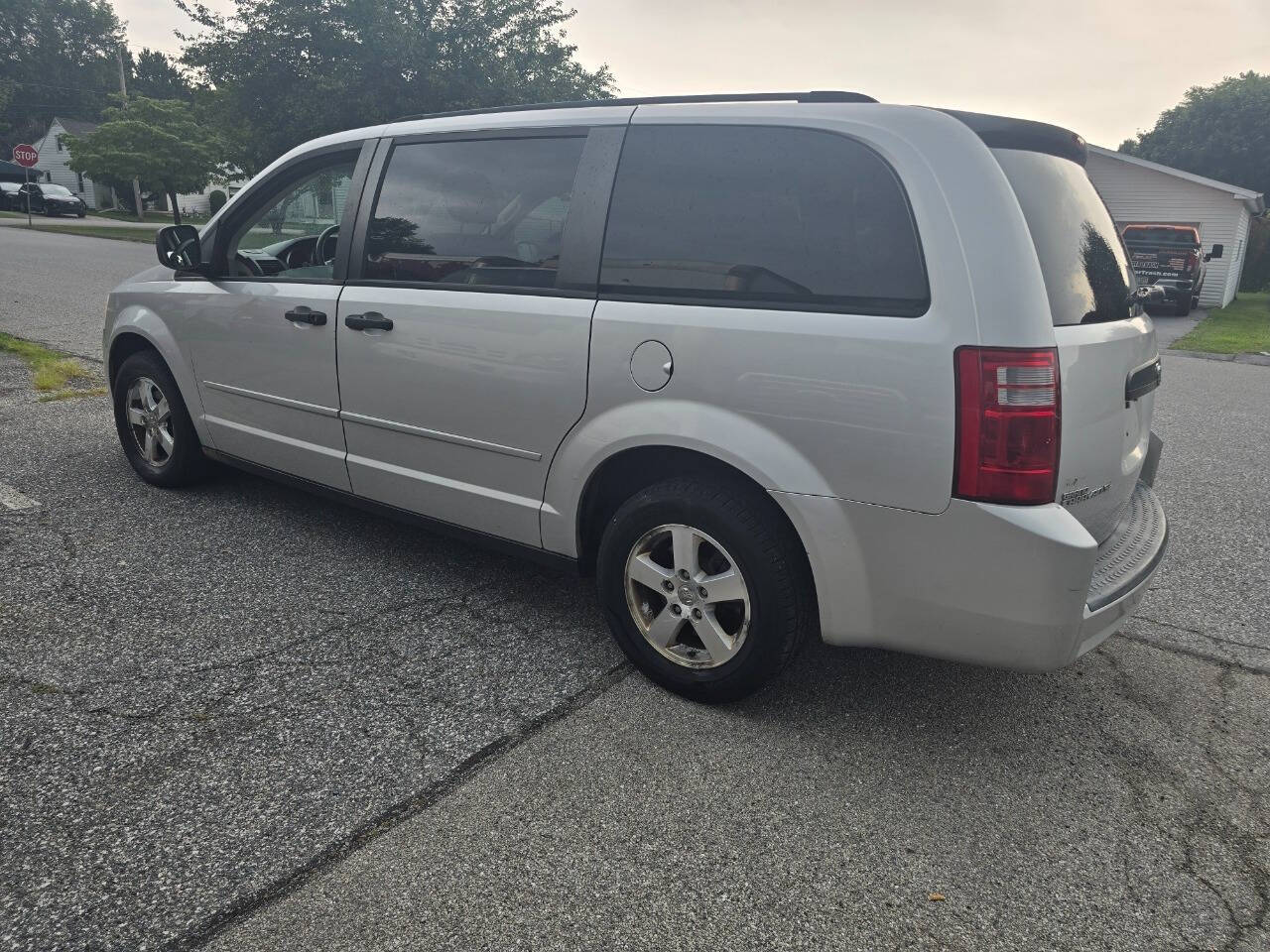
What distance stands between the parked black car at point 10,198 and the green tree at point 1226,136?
5366 centimetres

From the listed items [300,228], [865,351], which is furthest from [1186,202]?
[865,351]

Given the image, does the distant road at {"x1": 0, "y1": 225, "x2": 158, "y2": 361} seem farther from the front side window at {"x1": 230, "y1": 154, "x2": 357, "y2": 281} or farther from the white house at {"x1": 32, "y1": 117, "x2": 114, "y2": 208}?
the white house at {"x1": 32, "y1": 117, "x2": 114, "y2": 208}

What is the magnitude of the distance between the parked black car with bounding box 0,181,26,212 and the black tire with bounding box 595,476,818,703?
49.2 meters

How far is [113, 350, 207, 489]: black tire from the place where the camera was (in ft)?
15.5

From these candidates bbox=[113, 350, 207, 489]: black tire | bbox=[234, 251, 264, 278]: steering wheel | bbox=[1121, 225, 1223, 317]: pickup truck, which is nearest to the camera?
bbox=[234, 251, 264, 278]: steering wheel

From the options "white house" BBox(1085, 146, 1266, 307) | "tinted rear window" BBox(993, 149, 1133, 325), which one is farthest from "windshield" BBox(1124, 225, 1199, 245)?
"tinted rear window" BBox(993, 149, 1133, 325)

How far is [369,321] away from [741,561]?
5.84ft

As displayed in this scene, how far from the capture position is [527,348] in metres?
3.19

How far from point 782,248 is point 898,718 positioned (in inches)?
59.5

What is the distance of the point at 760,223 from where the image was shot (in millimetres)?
2777

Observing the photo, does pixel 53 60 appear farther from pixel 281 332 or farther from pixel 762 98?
pixel 762 98

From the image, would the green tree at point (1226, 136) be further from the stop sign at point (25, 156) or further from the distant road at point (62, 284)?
the stop sign at point (25, 156)

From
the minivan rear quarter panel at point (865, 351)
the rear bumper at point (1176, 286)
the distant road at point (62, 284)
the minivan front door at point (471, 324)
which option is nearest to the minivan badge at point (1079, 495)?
the minivan rear quarter panel at point (865, 351)

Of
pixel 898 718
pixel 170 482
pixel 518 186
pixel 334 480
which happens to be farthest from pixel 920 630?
pixel 170 482
